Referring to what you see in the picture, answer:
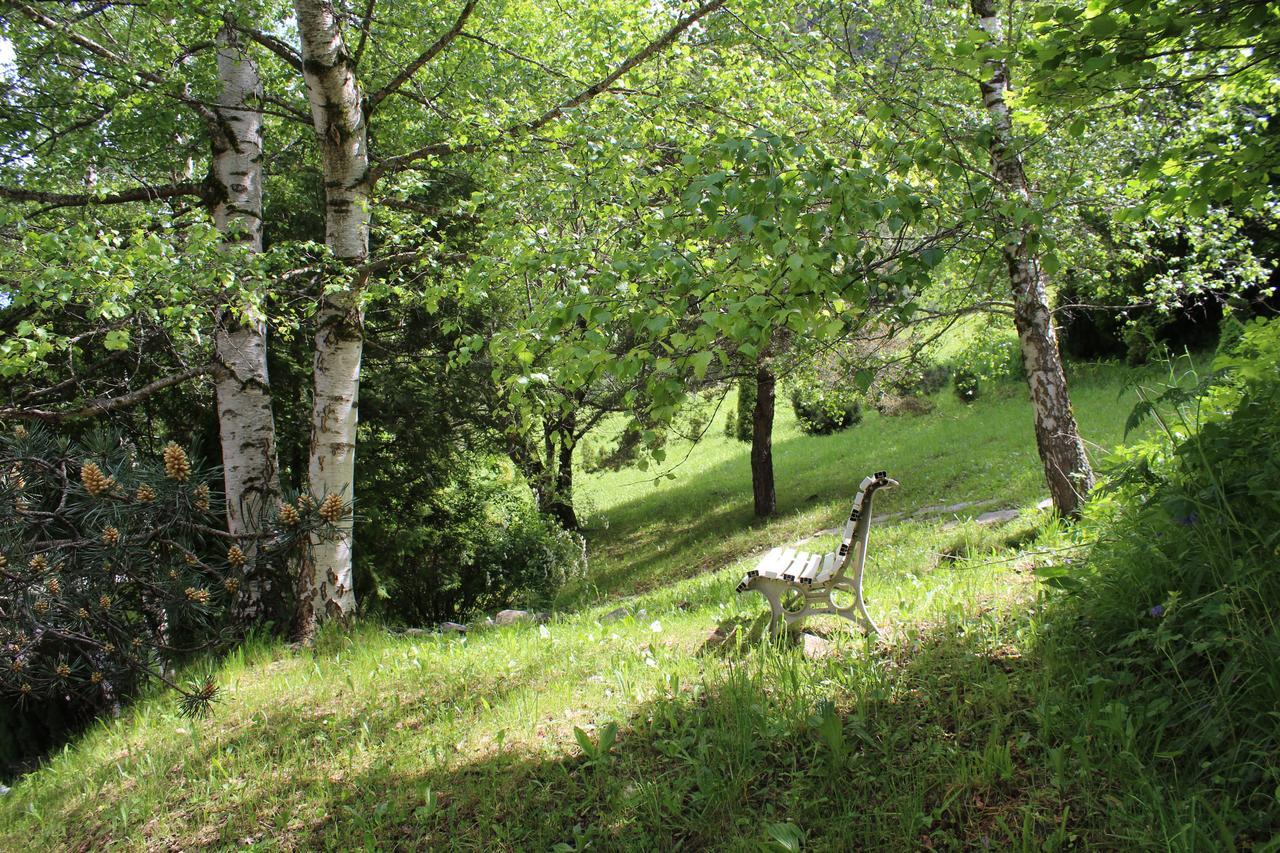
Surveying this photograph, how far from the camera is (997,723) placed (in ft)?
10.2

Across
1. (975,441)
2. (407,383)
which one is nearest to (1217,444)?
(407,383)

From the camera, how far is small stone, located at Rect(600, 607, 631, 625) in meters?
6.62

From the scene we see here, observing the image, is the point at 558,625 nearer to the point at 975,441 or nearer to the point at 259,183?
the point at 259,183

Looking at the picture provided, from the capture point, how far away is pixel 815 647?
4.23 m

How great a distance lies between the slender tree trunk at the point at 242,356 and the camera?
23.2 feet

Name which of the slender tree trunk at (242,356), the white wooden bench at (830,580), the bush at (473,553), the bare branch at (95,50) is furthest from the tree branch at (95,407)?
the white wooden bench at (830,580)

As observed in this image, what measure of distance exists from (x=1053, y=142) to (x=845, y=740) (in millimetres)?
6916

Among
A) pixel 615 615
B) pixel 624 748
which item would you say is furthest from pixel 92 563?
pixel 615 615

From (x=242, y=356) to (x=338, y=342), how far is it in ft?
4.33

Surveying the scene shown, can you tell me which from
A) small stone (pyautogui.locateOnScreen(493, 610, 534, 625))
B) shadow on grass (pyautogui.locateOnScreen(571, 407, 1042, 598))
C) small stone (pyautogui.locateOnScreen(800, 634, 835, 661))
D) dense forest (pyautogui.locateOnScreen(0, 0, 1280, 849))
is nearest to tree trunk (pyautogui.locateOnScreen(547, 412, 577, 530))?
shadow on grass (pyautogui.locateOnScreen(571, 407, 1042, 598))

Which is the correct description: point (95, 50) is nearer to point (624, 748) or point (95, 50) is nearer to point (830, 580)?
point (624, 748)

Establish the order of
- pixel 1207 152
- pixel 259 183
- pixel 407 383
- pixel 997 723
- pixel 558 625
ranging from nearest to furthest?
pixel 997 723 < pixel 1207 152 < pixel 558 625 < pixel 259 183 < pixel 407 383

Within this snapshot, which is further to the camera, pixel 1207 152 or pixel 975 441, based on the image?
pixel 975 441

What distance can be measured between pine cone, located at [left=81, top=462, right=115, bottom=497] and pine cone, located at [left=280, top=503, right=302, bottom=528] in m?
0.98
